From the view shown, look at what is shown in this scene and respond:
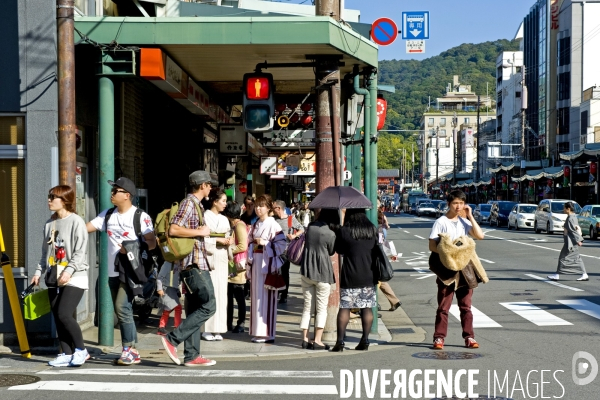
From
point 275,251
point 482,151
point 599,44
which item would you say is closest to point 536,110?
point 599,44

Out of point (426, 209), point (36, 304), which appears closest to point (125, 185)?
point (36, 304)

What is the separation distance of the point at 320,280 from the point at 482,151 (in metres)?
119

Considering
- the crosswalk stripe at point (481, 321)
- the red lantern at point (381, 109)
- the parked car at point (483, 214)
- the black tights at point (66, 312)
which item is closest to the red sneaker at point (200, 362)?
the black tights at point (66, 312)

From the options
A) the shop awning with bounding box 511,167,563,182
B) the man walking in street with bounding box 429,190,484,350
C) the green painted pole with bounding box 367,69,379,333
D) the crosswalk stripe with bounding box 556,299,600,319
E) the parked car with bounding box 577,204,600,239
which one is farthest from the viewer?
the shop awning with bounding box 511,167,563,182

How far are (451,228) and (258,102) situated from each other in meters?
3.34

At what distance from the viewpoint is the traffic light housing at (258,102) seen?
1190 centimetres

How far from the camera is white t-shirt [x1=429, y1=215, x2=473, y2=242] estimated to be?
10258 mm

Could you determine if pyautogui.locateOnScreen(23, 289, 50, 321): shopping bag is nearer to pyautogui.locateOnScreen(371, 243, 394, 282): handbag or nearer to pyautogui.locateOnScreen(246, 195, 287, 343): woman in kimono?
pyautogui.locateOnScreen(246, 195, 287, 343): woman in kimono

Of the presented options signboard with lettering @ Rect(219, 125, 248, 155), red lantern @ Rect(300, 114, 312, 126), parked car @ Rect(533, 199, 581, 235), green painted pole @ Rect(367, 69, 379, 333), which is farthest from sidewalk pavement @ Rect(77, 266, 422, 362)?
parked car @ Rect(533, 199, 581, 235)

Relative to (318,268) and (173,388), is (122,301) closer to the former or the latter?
(173,388)

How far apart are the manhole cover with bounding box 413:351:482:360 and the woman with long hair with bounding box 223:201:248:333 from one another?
283cm

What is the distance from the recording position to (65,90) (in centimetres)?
997

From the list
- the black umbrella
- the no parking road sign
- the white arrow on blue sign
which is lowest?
the black umbrella

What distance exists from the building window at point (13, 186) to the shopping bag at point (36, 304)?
4.83 ft
